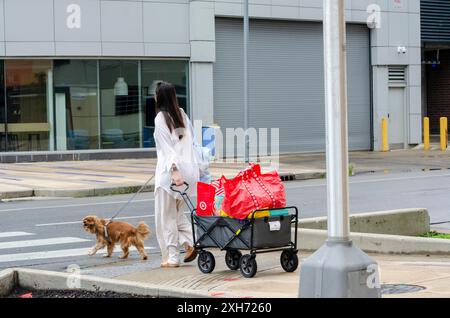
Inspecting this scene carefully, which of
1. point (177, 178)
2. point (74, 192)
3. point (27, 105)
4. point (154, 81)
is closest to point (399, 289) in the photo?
point (177, 178)

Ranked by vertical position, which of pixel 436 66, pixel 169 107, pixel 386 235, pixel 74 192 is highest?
pixel 436 66

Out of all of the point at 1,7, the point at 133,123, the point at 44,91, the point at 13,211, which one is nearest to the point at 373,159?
the point at 133,123

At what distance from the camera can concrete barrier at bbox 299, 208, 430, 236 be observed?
1123 centimetres

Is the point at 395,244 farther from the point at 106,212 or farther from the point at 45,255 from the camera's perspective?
the point at 106,212

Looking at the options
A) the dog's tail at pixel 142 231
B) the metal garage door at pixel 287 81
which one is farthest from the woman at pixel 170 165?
the metal garage door at pixel 287 81

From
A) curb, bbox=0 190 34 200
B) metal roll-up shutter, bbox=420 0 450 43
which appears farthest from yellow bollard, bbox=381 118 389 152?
curb, bbox=0 190 34 200

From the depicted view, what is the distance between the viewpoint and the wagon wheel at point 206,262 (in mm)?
8984

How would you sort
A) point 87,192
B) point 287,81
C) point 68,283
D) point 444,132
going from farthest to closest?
1. point 287,81
2. point 444,132
3. point 87,192
4. point 68,283

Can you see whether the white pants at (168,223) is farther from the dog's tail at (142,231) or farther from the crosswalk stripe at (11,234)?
the crosswalk stripe at (11,234)

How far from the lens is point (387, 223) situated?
11.4 m

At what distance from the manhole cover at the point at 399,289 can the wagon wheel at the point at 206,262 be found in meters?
2.08

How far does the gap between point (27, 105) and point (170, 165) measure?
19674mm

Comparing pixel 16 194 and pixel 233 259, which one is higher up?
pixel 16 194
